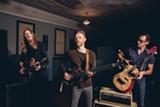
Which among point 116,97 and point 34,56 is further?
point 34,56

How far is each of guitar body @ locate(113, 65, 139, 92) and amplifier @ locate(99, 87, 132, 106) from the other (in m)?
0.10

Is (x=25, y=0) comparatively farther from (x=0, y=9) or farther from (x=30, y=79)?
(x=30, y=79)

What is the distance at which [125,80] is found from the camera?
8.24 feet

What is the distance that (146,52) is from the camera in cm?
242

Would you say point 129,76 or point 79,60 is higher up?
point 79,60

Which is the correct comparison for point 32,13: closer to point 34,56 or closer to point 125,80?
point 34,56

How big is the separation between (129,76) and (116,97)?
0.42 meters

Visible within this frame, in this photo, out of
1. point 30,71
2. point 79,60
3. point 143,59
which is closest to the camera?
point 79,60

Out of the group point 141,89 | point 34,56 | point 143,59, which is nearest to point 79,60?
point 34,56

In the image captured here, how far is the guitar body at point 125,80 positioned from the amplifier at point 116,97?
0.31 ft

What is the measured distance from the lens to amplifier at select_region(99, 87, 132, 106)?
2396 millimetres

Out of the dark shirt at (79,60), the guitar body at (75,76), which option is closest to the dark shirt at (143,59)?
the dark shirt at (79,60)

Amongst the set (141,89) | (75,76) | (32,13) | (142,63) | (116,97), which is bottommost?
(116,97)

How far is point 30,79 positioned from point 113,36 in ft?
28.1
